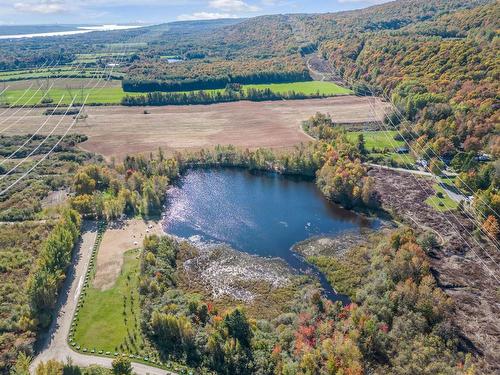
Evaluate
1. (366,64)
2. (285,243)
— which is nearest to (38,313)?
(285,243)

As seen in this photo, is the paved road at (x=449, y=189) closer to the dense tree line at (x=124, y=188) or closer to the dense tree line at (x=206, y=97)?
the dense tree line at (x=124, y=188)

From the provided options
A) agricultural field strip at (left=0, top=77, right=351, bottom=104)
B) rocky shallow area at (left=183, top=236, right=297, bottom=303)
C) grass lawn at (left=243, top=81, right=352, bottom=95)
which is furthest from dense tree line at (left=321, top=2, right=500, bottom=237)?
rocky shallow area at (left=183, top=236, right=297, bottom=303)

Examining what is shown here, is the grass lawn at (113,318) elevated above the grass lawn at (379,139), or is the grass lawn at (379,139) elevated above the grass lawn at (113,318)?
the grass lawn at (379,139)

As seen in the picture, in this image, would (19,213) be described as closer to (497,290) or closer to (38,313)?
(38,313)

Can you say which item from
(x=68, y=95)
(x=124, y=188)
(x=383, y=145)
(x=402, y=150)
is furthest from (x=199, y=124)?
(x=68, y=95)

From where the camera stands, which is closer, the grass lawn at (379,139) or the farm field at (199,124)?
the grass lawn at (379,139)

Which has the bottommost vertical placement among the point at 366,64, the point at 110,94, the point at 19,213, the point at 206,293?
the point at 206,293

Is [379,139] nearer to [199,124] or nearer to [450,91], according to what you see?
[450,91]

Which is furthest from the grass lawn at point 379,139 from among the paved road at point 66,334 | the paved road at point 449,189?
the paved road at point 66,334
